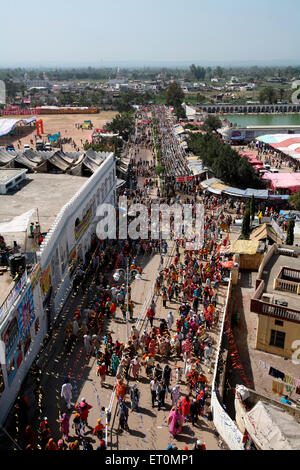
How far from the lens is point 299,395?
11.1 meters

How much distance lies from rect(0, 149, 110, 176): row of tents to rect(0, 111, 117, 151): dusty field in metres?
31.9

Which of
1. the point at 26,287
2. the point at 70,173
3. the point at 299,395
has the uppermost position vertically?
the point at 70,173

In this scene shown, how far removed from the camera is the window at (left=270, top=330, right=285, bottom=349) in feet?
41.3

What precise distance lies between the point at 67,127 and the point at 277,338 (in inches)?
2928

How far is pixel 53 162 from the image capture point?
79.2 ft

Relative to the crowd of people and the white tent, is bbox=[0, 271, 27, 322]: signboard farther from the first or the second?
the white tent

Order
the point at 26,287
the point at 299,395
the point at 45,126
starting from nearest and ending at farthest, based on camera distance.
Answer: the point at 299,395, the point at 26,287, the point at 45,126

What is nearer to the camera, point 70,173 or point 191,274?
point 191,274

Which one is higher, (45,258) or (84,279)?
(45,258)

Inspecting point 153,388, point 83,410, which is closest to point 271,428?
point 153,388

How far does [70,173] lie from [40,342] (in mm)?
12680
